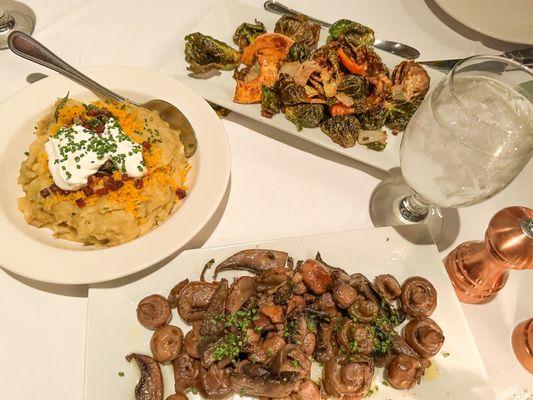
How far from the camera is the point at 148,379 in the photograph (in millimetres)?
1536

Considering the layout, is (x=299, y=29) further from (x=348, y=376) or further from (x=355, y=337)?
(x=348, y=376)

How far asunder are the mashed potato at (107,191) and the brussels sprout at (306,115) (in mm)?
563

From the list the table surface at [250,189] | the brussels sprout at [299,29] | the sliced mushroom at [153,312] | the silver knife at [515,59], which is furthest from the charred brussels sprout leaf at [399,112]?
the sliced mushroom at [153,312]

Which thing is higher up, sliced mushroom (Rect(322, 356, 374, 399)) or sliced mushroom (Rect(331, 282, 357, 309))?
sliced mushroom (Rect(331, 282, 357, 309))

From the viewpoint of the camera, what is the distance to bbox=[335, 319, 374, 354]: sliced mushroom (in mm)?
1610

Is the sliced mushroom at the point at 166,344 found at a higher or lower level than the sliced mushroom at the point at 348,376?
lower

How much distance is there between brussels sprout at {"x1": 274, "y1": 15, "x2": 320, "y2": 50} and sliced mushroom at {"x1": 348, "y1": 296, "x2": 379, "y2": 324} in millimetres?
1440

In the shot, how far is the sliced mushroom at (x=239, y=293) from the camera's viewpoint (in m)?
1.68

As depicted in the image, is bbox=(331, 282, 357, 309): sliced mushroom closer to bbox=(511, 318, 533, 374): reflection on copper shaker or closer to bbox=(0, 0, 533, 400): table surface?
bbox=(0, 0, 533, 400): table surface

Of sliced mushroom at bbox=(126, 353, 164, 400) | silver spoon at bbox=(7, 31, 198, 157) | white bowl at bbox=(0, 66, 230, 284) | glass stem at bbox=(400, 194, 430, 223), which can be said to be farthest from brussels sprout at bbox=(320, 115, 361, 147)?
sliced mushroom at bbox=(126, 353, 164, 400)

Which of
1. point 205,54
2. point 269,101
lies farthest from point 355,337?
point 205,54

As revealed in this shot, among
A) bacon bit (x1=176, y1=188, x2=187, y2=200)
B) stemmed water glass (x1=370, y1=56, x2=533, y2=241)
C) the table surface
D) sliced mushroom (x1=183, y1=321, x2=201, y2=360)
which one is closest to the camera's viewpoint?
stemmed water glass (x1=370, y1=56, x2=533, y2=241)

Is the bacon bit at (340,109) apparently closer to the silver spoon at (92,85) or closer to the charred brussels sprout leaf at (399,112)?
the charred brussels sprout leaf at (399,112)

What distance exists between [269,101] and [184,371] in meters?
1.27
